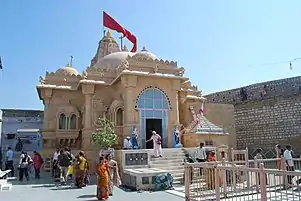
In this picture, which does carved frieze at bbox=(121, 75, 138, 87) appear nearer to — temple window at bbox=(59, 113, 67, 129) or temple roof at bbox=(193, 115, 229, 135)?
temple roof at bbox=(193, 115, 229, 135)

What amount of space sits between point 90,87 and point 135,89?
130 inches

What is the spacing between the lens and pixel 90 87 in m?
18.2

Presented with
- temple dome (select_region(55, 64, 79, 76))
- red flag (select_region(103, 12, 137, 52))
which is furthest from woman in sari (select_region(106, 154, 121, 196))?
red flag (select_region(103, 12, 137, 52))

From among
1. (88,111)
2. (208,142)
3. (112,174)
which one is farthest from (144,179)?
(88,111)

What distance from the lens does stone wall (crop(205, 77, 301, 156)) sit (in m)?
21.1

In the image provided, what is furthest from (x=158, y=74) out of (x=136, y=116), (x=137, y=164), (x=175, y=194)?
(x=175, y=194)

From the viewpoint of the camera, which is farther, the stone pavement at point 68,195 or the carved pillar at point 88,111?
the carved pillar at point 88,111

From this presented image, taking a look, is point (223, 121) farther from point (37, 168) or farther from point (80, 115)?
point (37, 168)

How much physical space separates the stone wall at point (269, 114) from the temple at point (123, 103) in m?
6.38

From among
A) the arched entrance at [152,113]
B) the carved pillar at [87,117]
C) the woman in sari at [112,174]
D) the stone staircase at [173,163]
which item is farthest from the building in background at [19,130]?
the woman in sari at [112,174]

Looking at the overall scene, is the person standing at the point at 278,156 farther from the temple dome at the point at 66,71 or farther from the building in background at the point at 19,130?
the building in background at the point at 19,130

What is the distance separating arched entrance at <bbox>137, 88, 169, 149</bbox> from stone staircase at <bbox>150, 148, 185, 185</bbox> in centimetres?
257

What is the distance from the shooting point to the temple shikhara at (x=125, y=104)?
54.6 feet

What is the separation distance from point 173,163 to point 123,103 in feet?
16.9
